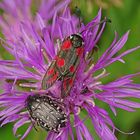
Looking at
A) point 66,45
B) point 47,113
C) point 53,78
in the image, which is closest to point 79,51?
point 66,45

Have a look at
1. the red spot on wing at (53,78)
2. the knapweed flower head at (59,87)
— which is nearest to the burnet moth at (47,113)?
the knapweed flower head at (59,87)

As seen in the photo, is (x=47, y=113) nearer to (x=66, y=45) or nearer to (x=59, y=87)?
(x=59, y=87)

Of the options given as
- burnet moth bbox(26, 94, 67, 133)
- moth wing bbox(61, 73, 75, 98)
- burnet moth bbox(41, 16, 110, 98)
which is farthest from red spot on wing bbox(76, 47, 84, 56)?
burnet moth bbox(26, 94, 67, 133)

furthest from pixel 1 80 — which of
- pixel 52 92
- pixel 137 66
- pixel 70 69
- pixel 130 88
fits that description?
pixel 137 66

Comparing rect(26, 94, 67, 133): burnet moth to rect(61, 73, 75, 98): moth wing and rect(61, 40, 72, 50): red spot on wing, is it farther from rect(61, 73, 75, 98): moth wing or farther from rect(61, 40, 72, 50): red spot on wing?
rect(61, 40, 72, 50): red spot on wing

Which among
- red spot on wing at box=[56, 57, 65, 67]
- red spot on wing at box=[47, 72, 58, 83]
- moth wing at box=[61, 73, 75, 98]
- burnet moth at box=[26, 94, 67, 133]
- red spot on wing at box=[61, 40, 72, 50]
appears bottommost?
burnet moth at box=[26, 94, 67, 133]

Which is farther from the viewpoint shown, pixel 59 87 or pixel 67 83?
pixel 59 87

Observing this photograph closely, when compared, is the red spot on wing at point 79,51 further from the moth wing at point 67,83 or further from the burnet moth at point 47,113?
the burnet moth at point 47,113

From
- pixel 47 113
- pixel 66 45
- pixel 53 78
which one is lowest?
pixel 47 113
